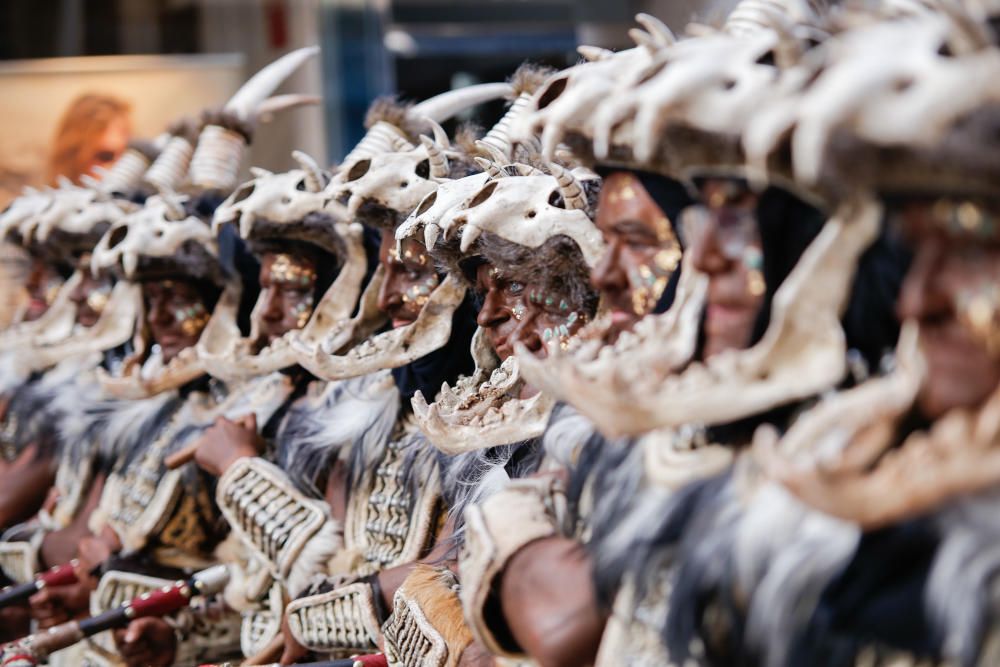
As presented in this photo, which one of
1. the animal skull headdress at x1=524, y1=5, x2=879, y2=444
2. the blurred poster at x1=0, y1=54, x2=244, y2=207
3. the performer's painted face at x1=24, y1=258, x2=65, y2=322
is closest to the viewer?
the animal skull headdress at x1=524, y1=5, x2=879, y2=444

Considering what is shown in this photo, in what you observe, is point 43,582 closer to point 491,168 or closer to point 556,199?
point 491,168

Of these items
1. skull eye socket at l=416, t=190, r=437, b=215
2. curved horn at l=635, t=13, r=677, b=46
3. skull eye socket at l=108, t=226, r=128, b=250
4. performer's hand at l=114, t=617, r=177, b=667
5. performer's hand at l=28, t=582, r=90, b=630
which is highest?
curved horn at l=635, t=13, r=677, b=46

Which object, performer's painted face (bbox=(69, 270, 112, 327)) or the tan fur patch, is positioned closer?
the tan fur patch

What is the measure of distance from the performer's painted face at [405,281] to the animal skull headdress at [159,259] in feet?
2.57

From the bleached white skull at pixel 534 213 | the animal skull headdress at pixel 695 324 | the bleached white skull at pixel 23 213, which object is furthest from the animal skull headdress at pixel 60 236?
the animal skull headdress at pixel 695 324

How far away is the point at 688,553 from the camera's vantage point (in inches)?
57.8

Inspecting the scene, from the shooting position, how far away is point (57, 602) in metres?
3.71

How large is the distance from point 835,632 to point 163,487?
2.40 metres

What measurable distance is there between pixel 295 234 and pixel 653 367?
5.55ft

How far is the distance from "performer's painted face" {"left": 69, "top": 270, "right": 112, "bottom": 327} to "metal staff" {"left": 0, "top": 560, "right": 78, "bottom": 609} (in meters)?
0.73

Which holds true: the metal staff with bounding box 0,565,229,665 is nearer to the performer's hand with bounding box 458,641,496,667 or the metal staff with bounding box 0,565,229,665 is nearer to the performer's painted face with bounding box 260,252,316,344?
the performer's painted face with bounding box 260,252,316,344

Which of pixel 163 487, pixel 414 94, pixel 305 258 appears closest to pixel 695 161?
pixel 305 258

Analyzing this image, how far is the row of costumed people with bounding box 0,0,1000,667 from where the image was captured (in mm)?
1297

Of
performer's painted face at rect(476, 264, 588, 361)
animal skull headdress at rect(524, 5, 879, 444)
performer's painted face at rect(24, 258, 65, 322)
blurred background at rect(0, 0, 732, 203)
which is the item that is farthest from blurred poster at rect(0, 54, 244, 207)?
animal skull headdress at rect(524, 5, 879, 444)
